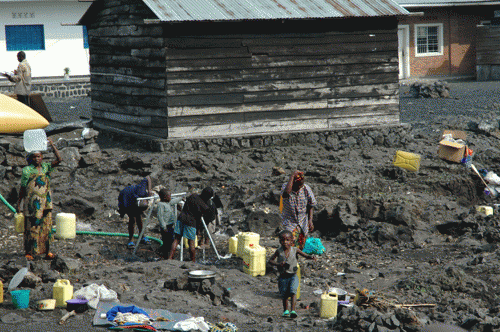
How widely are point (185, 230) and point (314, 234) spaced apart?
116 inches

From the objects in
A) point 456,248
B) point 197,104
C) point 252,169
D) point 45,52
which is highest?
point 45,52

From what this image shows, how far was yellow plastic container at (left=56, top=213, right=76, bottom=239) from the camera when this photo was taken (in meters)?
11.6

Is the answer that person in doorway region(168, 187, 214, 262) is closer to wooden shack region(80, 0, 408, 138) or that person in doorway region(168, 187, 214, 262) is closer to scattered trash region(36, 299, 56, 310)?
scattered trash region(36, 299, 56, 310)

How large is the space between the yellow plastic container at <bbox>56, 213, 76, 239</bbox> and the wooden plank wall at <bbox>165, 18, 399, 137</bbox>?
433cm

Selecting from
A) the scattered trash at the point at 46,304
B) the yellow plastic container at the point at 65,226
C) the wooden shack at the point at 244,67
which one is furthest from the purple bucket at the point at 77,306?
the wooden shack at the point at 244,67

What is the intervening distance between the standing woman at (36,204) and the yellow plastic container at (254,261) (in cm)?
273

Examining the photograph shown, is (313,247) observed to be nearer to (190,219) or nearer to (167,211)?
(190,219)

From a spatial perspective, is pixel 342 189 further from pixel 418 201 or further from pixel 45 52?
pixel 45 52

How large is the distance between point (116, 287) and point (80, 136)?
7.78 metres

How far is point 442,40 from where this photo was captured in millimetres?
30562

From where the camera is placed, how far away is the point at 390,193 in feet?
45.9

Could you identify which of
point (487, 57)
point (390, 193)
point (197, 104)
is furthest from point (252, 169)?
point (487, 57)

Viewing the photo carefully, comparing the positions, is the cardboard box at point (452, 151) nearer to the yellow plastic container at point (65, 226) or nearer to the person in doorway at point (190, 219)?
the person in doorway at point (190, 219)

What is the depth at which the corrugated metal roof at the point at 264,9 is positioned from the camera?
15.1 m
